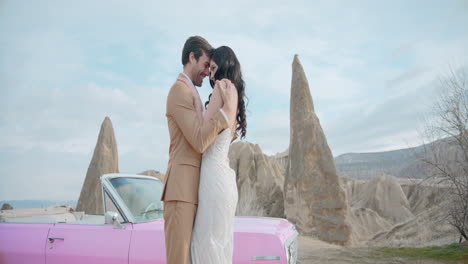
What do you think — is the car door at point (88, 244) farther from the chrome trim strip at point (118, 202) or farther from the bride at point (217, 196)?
the bride at point (217, 196)

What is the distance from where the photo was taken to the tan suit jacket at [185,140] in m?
1.95

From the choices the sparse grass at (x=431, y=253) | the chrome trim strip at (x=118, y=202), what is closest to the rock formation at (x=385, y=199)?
the sparse grass at (x=431, y=253)

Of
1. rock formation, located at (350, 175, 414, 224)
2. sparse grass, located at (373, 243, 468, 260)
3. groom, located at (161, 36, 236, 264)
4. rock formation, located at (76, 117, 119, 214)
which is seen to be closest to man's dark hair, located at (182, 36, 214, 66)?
groom, located at (161, 36, 236, 264)

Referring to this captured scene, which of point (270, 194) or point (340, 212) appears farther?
point (270, 194)

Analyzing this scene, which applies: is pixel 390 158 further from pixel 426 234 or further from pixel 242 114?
pixel 242 114

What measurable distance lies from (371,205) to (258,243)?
38.6m

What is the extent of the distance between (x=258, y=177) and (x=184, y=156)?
24.4 meters

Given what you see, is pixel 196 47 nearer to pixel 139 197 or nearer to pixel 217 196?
pixel 217 196

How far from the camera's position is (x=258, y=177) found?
26141 mm

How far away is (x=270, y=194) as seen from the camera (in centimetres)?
2423

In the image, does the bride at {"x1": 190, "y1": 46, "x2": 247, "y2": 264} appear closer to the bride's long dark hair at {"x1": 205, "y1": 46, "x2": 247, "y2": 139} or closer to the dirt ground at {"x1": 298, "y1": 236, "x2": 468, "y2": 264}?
the bride's long dark hair at {"x1": 205, "y1": 46, "x2": 247, "y2": 139}

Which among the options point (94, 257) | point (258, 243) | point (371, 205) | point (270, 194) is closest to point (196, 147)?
point (258, 243)

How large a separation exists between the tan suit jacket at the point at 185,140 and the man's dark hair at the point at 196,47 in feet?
0.77

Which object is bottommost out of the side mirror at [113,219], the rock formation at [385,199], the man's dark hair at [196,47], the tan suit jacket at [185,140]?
the rock formation at [385,199]
